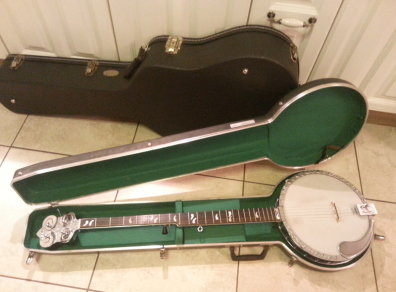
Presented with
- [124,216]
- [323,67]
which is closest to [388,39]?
[323,67]

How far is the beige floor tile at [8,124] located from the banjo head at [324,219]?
1.02 metres

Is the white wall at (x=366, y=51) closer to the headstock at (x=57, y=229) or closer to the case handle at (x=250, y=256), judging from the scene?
the case handle at (x=250, y=256)

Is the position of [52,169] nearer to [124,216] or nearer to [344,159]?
[124,216]

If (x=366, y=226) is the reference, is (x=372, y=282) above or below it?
Answer: below

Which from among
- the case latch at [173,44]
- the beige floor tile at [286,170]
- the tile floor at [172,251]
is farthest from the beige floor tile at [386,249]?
the case latch at [173,44]

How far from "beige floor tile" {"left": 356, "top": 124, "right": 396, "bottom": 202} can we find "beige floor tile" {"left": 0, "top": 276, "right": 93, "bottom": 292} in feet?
3.52

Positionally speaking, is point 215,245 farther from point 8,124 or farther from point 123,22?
point 8,124

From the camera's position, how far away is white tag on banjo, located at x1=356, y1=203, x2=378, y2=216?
94 cm

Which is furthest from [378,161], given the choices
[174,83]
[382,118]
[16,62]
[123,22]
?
[16,62]

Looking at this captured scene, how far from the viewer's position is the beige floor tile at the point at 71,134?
1.19m

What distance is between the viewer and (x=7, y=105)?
1178mm

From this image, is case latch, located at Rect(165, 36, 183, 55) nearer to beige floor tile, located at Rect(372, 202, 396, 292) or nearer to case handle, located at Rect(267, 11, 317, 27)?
case handle, located at Rect(267, 11, 317, 27)

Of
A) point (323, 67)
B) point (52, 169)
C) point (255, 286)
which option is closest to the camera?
point (52, 169)

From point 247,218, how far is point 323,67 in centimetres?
64
